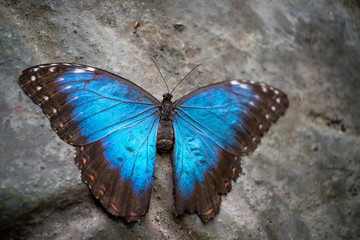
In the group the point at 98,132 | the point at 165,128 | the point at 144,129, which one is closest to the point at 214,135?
the point at 165,128

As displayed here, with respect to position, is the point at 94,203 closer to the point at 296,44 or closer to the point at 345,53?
the point at 296,44

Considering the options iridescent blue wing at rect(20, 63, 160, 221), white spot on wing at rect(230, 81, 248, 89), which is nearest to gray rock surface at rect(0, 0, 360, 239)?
iridescent blue wing at rect(20, 63, 160, 221)

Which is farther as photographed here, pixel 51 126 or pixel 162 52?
pixel 162 52

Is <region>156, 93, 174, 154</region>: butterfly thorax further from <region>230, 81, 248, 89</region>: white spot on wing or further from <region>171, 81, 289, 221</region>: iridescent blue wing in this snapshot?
<region>230, 81, 248, 89</region>: white spot on wing

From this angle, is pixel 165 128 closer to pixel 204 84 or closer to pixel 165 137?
pixel 165 137

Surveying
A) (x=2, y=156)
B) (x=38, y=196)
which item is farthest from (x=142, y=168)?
(x=2, y=156)
